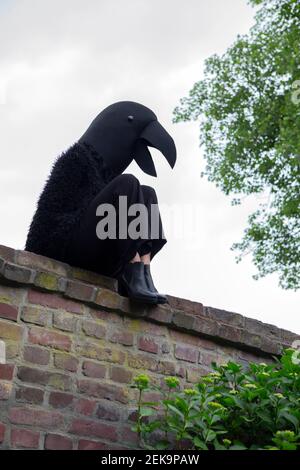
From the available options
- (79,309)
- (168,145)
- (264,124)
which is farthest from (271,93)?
(79,309)

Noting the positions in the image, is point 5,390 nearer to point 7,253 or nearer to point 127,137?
point 7,253

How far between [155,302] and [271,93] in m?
10.0

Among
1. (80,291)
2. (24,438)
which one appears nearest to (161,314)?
(80,291)

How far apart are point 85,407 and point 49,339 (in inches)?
14.8

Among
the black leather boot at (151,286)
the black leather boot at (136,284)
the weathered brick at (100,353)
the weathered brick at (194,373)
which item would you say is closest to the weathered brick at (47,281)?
the weathered brick at (100,353)

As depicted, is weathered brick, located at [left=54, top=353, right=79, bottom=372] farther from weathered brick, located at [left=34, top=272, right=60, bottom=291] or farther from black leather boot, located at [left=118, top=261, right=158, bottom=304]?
black leather boot, located at [left=118, top=261, right=158, bottom=304]

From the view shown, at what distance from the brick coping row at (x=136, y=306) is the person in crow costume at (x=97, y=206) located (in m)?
0.09

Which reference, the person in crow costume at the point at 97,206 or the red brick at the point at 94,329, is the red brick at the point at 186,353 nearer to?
the person in crow costume at the point at 97,206

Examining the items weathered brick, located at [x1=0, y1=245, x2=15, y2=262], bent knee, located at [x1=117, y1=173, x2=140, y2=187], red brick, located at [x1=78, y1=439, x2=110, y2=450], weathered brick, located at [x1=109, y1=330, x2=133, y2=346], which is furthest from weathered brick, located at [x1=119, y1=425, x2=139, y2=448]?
bent knee, located at [x1=117, y1=173, x2=140, y2=187]

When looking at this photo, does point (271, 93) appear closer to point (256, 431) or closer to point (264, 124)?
point (264, 124)

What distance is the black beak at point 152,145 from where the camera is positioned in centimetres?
445

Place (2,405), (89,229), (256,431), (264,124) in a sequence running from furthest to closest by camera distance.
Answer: (264,124), (89,229), (256,431), (2,405)

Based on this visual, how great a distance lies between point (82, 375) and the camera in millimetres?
3785

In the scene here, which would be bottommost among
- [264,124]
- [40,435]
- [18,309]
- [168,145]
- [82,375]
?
[40,435]
